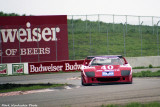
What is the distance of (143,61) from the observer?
29.0 meters

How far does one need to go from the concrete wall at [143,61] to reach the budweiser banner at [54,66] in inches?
157

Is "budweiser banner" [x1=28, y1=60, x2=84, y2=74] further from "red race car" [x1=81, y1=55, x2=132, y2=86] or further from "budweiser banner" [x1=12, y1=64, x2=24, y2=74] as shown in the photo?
"red race car" [x1=81, y1=55, x2=132, y2=86]

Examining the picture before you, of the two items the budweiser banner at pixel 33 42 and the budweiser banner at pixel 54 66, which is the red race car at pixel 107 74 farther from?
the budweiser banner at pixel 33 42

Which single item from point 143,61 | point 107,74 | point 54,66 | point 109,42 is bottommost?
point 54,66

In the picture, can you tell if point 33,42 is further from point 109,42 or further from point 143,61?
point 109,42

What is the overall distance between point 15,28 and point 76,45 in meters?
16.0

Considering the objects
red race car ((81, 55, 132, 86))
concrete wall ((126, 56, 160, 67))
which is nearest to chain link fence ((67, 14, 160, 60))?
concrete wall ((126, 56, 160, 67))

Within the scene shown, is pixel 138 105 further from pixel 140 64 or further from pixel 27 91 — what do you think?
pixel 140 64

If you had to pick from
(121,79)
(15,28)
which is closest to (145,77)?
(121,79)

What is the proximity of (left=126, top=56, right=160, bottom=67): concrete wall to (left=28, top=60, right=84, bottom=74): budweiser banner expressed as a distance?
398cm

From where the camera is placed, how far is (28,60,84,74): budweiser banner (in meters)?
27.3

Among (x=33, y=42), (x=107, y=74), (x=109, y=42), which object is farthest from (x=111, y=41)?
(x=107, y=74)

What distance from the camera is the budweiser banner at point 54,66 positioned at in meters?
A: 27.3

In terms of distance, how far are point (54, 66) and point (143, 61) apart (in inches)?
272
